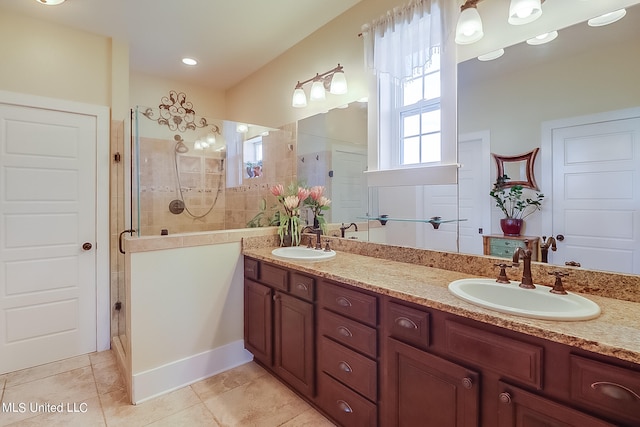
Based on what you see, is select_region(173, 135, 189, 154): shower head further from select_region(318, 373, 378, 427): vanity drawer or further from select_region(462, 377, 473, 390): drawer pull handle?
select_region(462, 377, 473, 390): drawer pull handle

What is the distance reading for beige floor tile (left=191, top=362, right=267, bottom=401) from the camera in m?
2.04

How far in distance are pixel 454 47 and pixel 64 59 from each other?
119 inches

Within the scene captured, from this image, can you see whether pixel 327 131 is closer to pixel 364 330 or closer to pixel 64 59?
pixel 364 330

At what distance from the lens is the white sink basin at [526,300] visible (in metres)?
0.98

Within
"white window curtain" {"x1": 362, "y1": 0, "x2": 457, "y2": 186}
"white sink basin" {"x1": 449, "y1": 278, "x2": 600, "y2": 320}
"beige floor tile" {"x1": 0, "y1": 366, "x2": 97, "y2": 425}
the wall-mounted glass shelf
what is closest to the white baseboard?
"beige floor tile" {"x1": 0, "y1": 366, "x2": 97, "y2": 425}

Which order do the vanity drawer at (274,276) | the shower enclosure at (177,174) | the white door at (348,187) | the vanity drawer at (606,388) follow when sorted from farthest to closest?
1. the shower enclosure at (177,174)
2. the white door at (348,187)
3. the vanity drawer at (274,276)
4. the vanity drawer at (606,388)

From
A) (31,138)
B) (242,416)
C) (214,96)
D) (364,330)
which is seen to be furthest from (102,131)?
(364,330)

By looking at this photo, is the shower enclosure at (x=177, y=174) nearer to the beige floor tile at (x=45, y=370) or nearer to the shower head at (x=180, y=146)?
the shower head at (x=180, y=146)

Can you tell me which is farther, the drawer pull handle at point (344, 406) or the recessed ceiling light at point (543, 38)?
the drawer pull handle at point (344, 406)

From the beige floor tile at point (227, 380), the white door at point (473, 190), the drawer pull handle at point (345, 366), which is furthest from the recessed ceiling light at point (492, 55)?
the beige floor tile at point (227, 380)

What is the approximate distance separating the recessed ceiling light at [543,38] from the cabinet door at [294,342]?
173 centimetres

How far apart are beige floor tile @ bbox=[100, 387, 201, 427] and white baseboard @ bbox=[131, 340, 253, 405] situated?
0.16ft

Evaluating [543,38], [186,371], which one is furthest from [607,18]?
[186,371]

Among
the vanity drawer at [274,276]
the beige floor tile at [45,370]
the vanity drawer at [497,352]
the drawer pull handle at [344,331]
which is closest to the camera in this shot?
the vanity drawer at [497,352]
